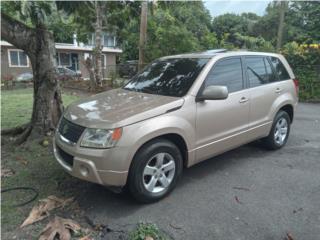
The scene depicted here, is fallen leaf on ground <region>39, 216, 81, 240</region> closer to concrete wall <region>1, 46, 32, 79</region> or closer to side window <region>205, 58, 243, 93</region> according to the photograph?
side window <region>205, 58, 243, 93</region>

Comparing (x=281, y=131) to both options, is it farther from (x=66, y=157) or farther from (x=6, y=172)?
(x=6, y=172)

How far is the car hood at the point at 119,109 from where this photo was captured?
3.60 meters

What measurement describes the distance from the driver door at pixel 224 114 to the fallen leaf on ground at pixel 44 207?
1842mm

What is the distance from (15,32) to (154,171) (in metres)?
3.73

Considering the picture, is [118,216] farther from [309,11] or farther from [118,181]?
[309,11]

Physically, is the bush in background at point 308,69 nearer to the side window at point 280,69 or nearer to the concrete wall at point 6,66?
the side window at point 280,69

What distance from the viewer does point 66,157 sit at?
155 inches

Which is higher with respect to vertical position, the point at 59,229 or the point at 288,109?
the point at 288,109

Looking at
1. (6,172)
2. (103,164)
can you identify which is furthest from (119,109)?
(6,172)

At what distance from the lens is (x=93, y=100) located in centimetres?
452

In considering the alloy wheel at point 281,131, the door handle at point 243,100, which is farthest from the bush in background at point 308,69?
the door handle at point 243,100

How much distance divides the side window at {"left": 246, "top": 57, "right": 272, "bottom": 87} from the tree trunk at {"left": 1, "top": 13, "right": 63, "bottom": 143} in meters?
3.58

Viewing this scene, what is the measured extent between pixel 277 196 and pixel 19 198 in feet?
10.8

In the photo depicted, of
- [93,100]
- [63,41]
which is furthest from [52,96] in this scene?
[63,41]
